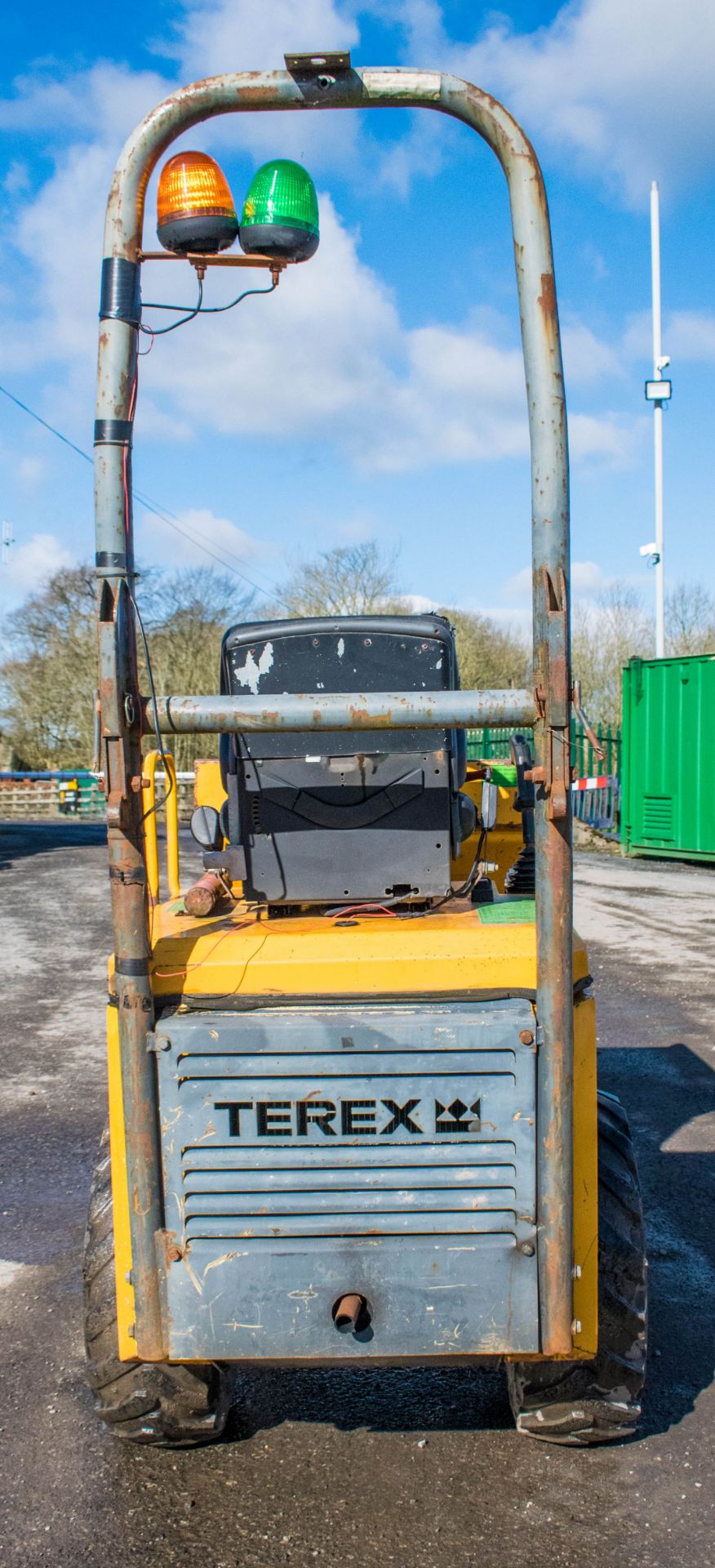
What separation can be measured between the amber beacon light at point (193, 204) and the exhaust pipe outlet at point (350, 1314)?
88.6 inches

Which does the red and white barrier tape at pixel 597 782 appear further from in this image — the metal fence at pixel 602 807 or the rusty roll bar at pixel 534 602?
the rusty roll bar at pixel 534 602

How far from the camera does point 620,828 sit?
17531 mm

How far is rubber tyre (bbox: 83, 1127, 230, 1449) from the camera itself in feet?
9.23

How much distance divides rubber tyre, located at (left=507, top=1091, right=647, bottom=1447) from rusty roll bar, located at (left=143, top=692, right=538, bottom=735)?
4.39ft

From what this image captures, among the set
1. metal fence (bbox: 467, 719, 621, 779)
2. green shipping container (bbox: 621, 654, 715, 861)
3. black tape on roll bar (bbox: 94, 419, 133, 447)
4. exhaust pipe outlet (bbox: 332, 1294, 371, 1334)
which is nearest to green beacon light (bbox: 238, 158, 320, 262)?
black tape on roll bar (bbox: 94, 419, 133, 447)

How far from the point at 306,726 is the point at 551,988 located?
74 centimetres

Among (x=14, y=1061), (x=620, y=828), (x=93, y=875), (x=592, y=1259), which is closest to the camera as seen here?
(x=592, y=1259)

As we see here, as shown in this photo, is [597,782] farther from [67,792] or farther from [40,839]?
[67,792]

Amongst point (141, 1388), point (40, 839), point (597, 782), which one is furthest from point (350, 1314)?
point (40, 839)

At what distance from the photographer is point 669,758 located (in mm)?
16078

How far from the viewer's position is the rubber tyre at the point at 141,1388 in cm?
281

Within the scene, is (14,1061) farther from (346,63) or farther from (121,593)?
(346,63)

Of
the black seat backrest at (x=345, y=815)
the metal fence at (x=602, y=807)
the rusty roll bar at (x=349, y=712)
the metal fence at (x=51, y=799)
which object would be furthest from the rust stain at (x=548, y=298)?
the metal fence at (x=51, y=799)

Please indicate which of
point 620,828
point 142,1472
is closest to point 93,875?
point 620,828
